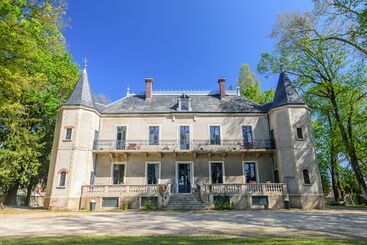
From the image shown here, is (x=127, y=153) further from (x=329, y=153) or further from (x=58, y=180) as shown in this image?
(x=329, y=153)

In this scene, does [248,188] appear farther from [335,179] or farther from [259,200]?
[335,179]

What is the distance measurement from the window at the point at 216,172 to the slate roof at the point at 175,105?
4.93 metres

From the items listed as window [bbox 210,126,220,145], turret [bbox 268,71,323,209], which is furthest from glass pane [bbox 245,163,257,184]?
window [bbox 210,126,220,145]

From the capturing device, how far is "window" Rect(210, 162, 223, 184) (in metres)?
21.2

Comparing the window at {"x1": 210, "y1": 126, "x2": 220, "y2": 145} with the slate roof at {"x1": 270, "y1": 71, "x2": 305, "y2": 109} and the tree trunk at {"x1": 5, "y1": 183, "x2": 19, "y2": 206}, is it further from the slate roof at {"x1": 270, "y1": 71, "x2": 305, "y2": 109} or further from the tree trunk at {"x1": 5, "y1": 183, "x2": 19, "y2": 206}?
the tree trunk at {"x1": 5, "y1": 183, "x2": 19, "y2": 206}

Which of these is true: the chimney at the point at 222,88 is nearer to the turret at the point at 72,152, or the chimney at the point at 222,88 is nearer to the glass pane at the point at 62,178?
the turret at the point at 72,152

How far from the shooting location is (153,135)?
22.4m

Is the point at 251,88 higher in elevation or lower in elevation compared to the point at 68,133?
higher

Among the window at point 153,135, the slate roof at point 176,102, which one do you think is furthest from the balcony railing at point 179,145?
the slate roof at point 176,102

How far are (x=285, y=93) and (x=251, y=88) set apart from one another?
12.6 meters

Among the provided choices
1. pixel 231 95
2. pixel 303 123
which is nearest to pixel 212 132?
pixel 231 95

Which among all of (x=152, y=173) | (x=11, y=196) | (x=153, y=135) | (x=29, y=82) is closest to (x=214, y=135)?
(x=153, y=135)

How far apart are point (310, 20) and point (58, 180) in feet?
68.8

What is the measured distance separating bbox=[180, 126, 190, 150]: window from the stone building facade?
0.09m
